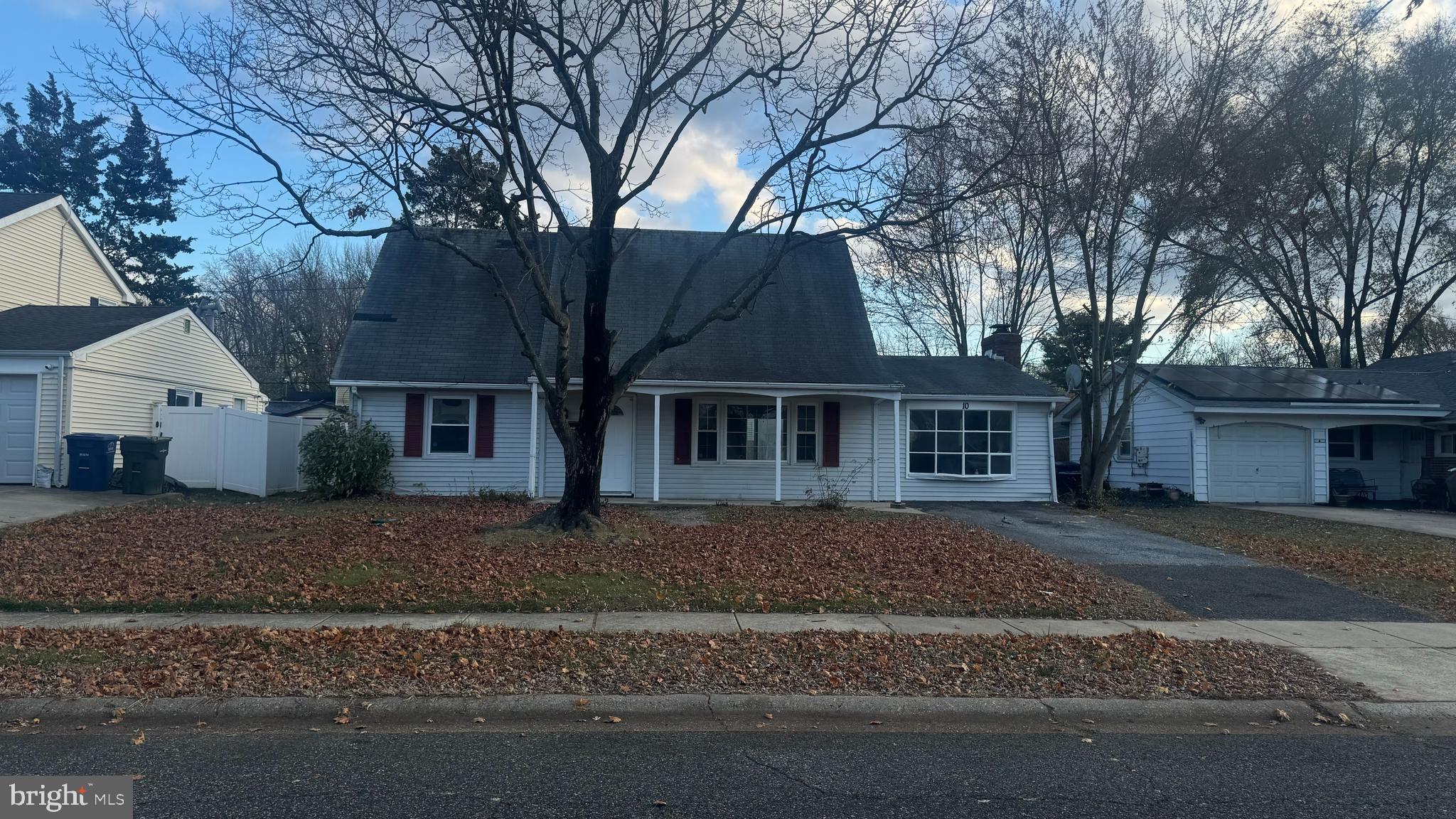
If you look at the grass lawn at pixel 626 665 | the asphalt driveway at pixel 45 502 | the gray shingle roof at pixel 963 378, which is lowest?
the grass lawn at pixel 626 665

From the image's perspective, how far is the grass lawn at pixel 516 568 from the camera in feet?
30.4

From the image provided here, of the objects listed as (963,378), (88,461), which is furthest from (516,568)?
(963,378)

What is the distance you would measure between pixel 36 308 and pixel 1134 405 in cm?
2846

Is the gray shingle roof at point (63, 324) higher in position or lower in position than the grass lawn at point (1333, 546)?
higher

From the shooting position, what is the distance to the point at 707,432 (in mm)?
20172

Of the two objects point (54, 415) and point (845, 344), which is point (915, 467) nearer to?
point (845, 344)

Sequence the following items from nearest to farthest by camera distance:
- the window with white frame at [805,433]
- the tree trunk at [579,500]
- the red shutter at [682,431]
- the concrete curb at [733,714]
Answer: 1. the concrete curb at [733,714]
2. the tree trunk at [579,500]
3. the red shutter at [682,431]
4. the window with white frame at [805,433]

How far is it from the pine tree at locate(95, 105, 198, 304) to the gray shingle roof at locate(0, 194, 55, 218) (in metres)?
15.6

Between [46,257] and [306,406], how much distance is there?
26.3 ft

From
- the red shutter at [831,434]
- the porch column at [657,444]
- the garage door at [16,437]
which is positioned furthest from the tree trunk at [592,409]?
the garage door at [16,437]

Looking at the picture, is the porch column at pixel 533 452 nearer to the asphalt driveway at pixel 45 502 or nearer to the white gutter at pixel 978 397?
the asphalt driveway at pixel 45 502

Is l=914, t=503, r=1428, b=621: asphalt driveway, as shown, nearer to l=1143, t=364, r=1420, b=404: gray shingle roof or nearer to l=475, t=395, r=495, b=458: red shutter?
l=1143, t=364, r=1420, b=404: gray shingle roof

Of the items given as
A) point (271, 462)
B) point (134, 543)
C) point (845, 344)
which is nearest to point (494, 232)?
point (271, 462)

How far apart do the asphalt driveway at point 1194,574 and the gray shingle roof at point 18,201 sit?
75.5 ft
